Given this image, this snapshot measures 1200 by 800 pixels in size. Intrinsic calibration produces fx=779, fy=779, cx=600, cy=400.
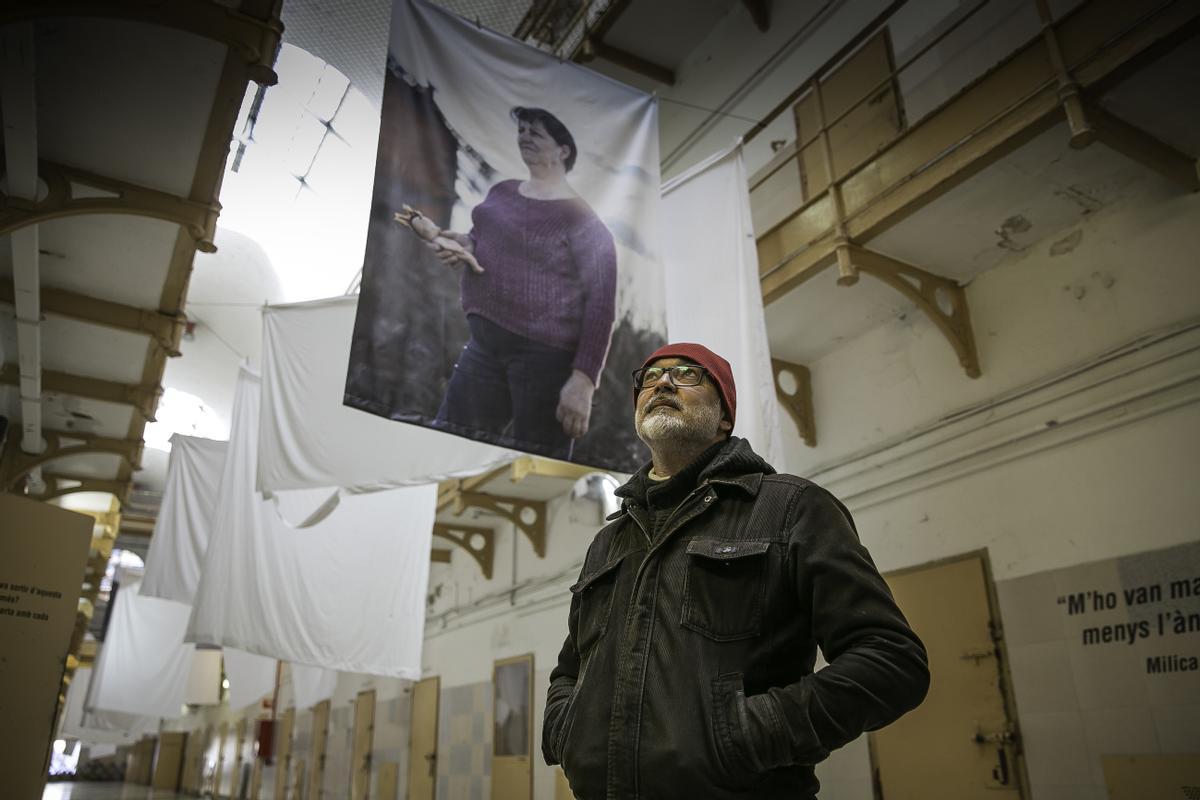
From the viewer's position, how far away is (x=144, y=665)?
11562 mm

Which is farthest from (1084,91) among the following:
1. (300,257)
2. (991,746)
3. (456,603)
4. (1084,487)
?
(456,603)

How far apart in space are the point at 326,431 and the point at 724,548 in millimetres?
3538

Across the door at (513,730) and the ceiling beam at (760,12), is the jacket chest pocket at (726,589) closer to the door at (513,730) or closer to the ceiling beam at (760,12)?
the ceiling beam at (760,12)

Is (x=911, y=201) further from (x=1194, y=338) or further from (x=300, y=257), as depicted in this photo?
(x=300, y=257)

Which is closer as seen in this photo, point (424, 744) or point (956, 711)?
point (956, 711)

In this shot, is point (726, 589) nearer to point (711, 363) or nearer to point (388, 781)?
point (711, 363)

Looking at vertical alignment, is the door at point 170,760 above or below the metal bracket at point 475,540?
below

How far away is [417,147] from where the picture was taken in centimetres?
332

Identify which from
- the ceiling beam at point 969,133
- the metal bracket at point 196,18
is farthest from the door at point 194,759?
the ceiling beam at point 969,133

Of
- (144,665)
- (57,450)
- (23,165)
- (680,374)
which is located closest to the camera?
(680,374)

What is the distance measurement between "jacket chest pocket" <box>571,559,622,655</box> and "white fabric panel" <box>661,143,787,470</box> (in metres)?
1.58

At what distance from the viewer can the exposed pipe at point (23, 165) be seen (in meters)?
3.62

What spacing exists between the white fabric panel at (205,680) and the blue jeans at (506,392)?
777 inches

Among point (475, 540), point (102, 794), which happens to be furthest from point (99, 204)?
point (102, 794)
